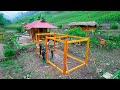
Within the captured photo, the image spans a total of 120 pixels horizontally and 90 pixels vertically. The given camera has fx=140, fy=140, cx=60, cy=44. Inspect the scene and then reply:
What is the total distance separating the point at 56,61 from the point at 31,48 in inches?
135

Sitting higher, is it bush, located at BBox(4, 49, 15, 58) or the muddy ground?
bush, located at BBox(4, 49, 15, 58)

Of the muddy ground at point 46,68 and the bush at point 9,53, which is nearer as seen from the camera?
the muddy ground at point 46,68

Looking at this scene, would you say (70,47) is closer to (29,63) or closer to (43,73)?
(29,63)

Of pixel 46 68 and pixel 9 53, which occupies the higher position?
pixel 9 53

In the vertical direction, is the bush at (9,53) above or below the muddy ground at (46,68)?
above

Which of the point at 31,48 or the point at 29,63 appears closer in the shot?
the point at 29,63

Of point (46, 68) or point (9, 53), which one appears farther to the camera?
point (9, 53)

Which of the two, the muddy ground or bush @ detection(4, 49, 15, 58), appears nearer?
the muddy ground

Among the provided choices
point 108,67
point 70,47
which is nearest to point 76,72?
point 108,67

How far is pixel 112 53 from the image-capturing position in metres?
11.2
